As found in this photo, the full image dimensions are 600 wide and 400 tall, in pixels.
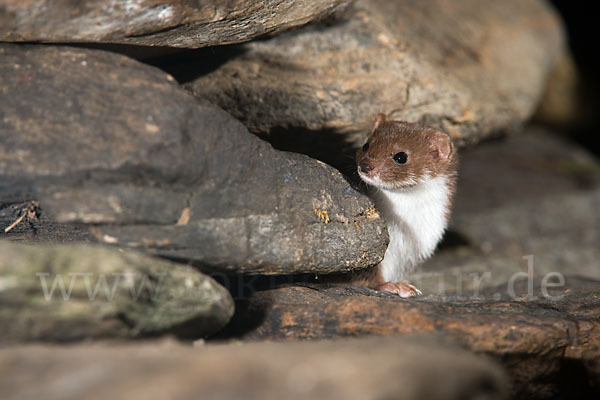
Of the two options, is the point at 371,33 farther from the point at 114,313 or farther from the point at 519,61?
the point at 114,313

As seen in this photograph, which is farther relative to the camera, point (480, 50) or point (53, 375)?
point (480, 50)

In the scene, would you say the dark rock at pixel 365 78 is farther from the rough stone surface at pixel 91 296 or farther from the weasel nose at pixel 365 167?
the rough stone surface at pixel 91 296

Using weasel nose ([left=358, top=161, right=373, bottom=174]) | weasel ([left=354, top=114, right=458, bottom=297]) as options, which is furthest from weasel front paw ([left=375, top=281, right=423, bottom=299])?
weasel nose ([left=358, top=161, right=373, bottom=174])

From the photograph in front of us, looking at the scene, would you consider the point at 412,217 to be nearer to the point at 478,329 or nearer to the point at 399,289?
the point at 399,289

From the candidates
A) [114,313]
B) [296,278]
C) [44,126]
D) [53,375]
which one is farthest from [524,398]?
[44,126]

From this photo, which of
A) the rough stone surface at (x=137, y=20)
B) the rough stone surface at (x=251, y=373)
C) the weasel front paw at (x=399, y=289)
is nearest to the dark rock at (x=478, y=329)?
the weasel front paw at (x=399, y=289)
